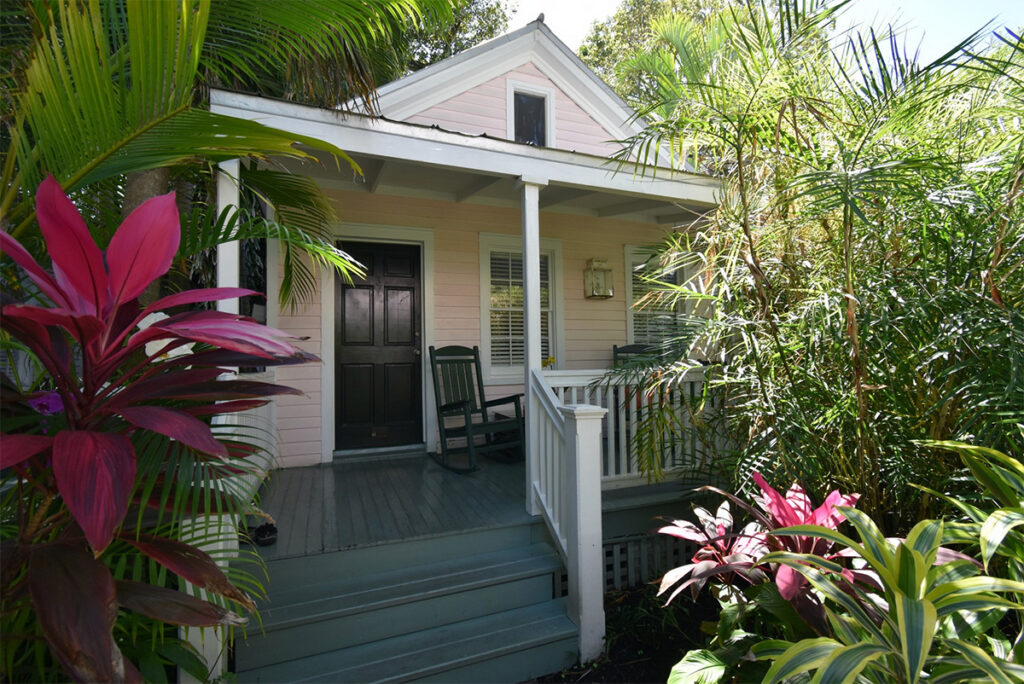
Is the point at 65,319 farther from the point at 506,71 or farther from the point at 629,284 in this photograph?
the point at 629,284

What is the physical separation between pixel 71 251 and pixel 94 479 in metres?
0.46

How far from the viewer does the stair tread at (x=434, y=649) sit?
2.12 m

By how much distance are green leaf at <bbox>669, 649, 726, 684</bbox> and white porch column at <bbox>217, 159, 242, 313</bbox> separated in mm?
2471

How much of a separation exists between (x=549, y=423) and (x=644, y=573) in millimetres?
1188

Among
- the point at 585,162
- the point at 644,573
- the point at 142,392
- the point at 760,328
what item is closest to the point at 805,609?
the point at 760,328

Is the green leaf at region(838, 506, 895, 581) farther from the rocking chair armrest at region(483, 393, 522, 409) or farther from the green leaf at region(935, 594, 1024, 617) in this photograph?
the rocking chair armrest at region(483, 393, 522, 409)

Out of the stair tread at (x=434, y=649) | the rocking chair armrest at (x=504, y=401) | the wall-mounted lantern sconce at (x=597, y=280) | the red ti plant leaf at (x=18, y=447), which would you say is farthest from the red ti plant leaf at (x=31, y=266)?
the wall-mounted lantern sconce at (x=597, y=280)

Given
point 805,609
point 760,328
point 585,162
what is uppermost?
point 585,162

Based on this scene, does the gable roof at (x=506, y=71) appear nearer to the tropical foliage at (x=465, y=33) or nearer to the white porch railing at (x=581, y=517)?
the white porch railing at (x=581, y=517)

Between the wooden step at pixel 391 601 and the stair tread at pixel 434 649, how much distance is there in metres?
0.04

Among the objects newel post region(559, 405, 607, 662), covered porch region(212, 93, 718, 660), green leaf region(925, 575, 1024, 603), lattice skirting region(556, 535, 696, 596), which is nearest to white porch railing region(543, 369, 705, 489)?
covered porch region(212, 93, 718, 660)

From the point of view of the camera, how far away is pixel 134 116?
137cm

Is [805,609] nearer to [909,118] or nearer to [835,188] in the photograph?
[835,188]

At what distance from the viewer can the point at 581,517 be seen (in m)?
2.54
